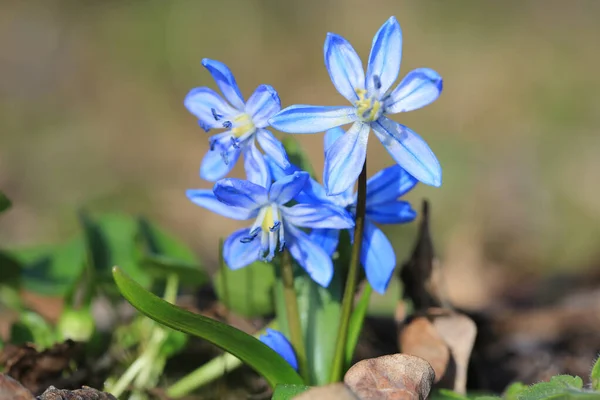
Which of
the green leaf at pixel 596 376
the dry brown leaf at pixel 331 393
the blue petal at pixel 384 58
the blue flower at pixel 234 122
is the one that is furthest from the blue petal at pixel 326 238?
the green leaf at pixel 596 376

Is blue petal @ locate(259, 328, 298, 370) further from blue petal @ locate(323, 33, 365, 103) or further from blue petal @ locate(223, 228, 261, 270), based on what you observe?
blue petal @ locate(323, 33, 365, 103)

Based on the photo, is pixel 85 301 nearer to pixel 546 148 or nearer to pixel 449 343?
pixel 449 343

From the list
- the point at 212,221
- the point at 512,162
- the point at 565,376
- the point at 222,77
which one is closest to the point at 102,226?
the point at 222,77

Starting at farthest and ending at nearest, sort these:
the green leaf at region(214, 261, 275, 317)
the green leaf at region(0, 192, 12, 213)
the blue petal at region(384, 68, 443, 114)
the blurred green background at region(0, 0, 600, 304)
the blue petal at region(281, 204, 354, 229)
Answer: the blurred green background at region(0, 0, 600, 304) → the green leaf at region(214, 261, 275, 317) → the green leaf at region(0, 192, 12, 213) → the blue petal at region(281, 204, 354, 229) → the blue petal at region(384, 68, 443, 114)

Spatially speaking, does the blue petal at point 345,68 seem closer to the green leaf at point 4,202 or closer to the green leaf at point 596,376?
the green leaf at point 596,376

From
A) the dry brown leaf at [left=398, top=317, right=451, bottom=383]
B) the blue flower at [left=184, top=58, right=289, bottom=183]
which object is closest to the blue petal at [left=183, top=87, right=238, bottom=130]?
the blue flower at [left=184, top=58, right=289, bottom=183]
